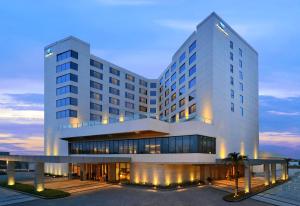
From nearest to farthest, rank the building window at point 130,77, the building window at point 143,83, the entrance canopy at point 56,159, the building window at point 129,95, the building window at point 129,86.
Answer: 1. the entrance canopy at point 56,159
2. the building window at point 129,86
3. the building window at point 129,95
4. the building window at point 130,77
5. the building window at point 143,83

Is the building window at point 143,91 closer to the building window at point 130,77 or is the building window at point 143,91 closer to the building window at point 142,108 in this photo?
the building window at point 142,108

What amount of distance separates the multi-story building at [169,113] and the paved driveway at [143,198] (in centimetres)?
595

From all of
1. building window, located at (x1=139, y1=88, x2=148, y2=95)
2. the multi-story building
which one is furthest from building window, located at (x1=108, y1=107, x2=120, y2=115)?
building window, located at (x1=139, y1=88, x2=148, y2=95)

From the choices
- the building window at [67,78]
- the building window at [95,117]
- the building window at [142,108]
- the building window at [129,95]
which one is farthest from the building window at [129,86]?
the building window at [67,78]

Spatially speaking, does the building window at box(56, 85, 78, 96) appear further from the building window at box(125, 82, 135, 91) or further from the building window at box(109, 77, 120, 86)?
the building window at box(125, 82, 135, 91)

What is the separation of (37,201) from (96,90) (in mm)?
40744

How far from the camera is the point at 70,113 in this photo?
63.5 meters

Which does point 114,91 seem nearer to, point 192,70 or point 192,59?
point 192,70

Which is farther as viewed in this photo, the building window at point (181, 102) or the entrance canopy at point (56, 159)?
the building window at point (181, 102)

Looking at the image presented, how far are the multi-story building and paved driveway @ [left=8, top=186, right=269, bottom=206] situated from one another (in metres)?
5.95

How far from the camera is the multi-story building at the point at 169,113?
152ft

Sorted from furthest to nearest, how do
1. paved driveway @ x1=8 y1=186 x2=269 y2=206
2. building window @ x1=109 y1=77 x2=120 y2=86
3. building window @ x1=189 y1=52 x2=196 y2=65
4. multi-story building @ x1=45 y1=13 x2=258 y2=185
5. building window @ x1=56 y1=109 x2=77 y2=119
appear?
building window @ x1=109 y1=77 x2=120 y2=86, building window @ x1=56 y1=109 x2=77 y2=119, building window @ x1=189 y1=52 x2=196 y2=65, multi-story building @ x1=45 y1=13 x2=258 y2=185, paved driveway @ x1=8 y1=186 x2=269 y2=206

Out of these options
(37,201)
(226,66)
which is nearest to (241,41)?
(226,66)

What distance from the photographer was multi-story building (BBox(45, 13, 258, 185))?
46.3 meters
